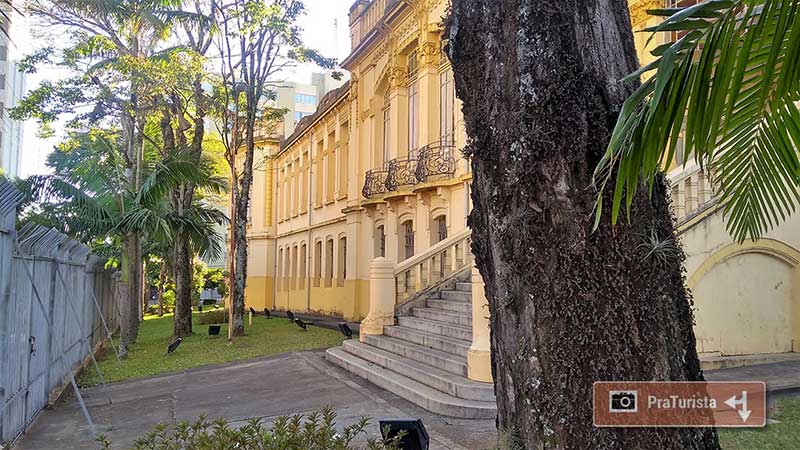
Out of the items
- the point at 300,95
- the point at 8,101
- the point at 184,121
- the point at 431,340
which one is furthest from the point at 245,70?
the point at 300,95

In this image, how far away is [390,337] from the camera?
11734 millimetres

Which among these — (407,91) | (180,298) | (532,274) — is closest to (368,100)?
(407,91)

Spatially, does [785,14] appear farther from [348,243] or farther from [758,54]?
[348,243]

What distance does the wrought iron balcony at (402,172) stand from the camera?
1747cm

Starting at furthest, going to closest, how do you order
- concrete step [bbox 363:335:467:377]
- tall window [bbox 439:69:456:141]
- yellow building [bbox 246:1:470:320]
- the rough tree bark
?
the rough tree bark, yellow building [bbox 246:1:470:320], tall window [bbox 439:69:456:141], concrete step [bbox 363:335:467:377]

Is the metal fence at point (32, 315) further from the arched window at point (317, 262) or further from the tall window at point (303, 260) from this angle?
the tall window at point (303, 260)

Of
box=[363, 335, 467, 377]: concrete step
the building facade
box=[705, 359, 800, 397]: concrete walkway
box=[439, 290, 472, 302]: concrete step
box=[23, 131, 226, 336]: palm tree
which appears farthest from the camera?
box=[23, 131, 226, 336]: palm tree

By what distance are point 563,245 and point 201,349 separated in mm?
14223

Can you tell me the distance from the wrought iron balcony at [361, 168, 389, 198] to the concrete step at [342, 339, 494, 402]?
26.9 ft

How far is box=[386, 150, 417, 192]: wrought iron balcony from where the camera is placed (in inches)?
688

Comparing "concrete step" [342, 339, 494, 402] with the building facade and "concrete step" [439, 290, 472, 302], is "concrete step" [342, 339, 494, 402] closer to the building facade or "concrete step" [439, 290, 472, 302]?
the building facade

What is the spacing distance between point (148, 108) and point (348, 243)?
8.20 metres

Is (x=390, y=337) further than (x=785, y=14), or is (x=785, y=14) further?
(x=390, y=337)

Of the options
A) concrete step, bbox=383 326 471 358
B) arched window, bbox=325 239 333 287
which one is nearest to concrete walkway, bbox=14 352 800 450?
concrete step, bbox=383 326 471 358
